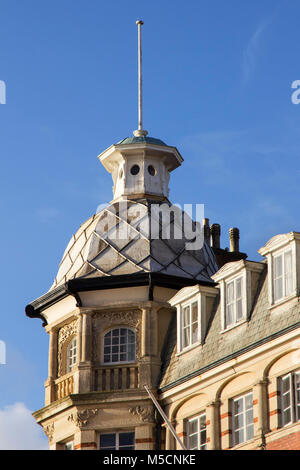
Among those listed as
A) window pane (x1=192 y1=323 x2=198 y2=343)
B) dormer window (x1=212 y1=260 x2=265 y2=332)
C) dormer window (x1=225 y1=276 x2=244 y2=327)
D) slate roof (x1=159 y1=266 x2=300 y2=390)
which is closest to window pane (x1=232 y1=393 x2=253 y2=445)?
slate roof (x1=159 y1=266 x2=300 y2=390)

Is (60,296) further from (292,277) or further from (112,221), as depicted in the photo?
(292,277)

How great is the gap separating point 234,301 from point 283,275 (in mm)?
2583

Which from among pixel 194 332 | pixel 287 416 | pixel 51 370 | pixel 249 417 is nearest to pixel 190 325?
pixel 194 332

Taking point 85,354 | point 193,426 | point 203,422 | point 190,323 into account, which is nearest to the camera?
point 203,422

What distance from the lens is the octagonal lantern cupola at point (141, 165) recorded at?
50750mm

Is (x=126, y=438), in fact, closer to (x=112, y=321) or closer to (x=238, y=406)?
(x=112, y=321)

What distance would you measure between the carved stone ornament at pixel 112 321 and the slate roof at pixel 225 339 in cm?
115

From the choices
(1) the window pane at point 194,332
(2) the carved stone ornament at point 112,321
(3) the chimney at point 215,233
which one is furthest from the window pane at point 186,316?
(3) the chimney at point 215,233

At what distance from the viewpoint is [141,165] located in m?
51.0

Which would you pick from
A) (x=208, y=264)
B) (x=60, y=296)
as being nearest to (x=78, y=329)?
(x=60, y=296)

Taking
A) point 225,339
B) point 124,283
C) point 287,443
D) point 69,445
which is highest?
point 124,283

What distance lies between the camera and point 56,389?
4744cm

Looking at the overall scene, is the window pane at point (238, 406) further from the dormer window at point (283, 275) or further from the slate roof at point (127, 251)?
the slate roof at point (127, 251)

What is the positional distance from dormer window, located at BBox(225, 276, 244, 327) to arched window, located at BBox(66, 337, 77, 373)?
6.30m
